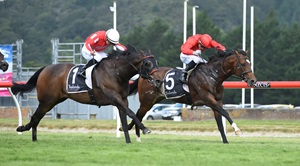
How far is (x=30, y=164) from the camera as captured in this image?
37.2 ft

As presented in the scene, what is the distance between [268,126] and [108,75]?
7255mm

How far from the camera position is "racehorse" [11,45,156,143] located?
15562mm

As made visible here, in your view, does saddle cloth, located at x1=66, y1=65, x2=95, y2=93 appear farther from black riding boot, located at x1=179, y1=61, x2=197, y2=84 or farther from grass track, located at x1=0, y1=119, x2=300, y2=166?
black riding boot, located at x1=179, y1=61, x2=197, y2=84

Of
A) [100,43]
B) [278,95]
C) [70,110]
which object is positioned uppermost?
[100,43]

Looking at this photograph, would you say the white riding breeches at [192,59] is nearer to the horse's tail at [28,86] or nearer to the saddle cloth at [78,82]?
the saddle cloth at [78,82]

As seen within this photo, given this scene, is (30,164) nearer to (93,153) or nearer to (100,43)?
(93,153)

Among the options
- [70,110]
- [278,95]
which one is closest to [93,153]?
Answer: [70,110]

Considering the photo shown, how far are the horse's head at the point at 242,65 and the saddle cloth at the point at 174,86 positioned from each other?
1.11m

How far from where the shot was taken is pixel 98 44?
1644 centimetres

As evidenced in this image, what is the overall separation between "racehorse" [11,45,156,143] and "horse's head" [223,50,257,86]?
1.92 metres

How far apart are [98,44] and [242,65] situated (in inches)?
103

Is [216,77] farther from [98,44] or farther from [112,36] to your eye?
[98,44]

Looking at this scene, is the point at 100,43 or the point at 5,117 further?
the point at 5,117

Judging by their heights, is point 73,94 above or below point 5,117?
above
